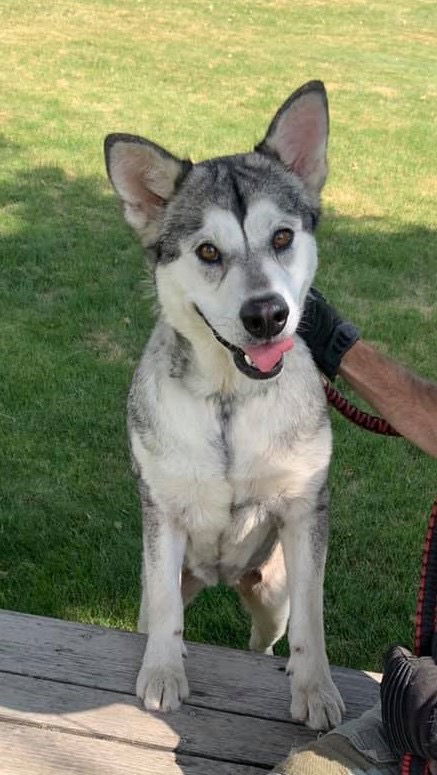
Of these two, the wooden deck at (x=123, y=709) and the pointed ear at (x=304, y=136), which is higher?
the pointed ear at (x=304, y=136)

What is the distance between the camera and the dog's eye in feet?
9.48

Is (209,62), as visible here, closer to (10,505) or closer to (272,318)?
(10,505)

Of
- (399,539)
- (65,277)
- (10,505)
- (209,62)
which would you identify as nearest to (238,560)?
(399,539)

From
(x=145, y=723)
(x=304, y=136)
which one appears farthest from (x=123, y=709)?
(x=304, y=136)

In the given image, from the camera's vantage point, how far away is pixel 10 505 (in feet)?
15.7

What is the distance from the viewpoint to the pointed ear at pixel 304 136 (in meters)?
2.97

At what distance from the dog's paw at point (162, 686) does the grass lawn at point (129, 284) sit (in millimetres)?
1076

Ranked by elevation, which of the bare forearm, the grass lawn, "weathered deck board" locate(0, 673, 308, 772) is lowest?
the grass lawn

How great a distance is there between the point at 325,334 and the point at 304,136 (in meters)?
0.65

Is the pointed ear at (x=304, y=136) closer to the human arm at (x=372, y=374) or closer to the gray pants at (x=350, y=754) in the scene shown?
the human arm at (x=372, y=374)

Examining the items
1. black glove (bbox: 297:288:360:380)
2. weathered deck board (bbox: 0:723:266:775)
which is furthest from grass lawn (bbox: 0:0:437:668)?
black glove (bbox: 297:288:360:380)

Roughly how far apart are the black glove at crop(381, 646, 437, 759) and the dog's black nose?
922mm

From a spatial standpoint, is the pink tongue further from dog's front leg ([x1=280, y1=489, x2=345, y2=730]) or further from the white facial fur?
dog's front leg ([x1=280, y1=489, x2=345, y2=730])

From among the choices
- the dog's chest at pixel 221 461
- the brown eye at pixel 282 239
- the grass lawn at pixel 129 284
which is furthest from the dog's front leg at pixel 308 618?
the grass lawn at pixel 129 284
